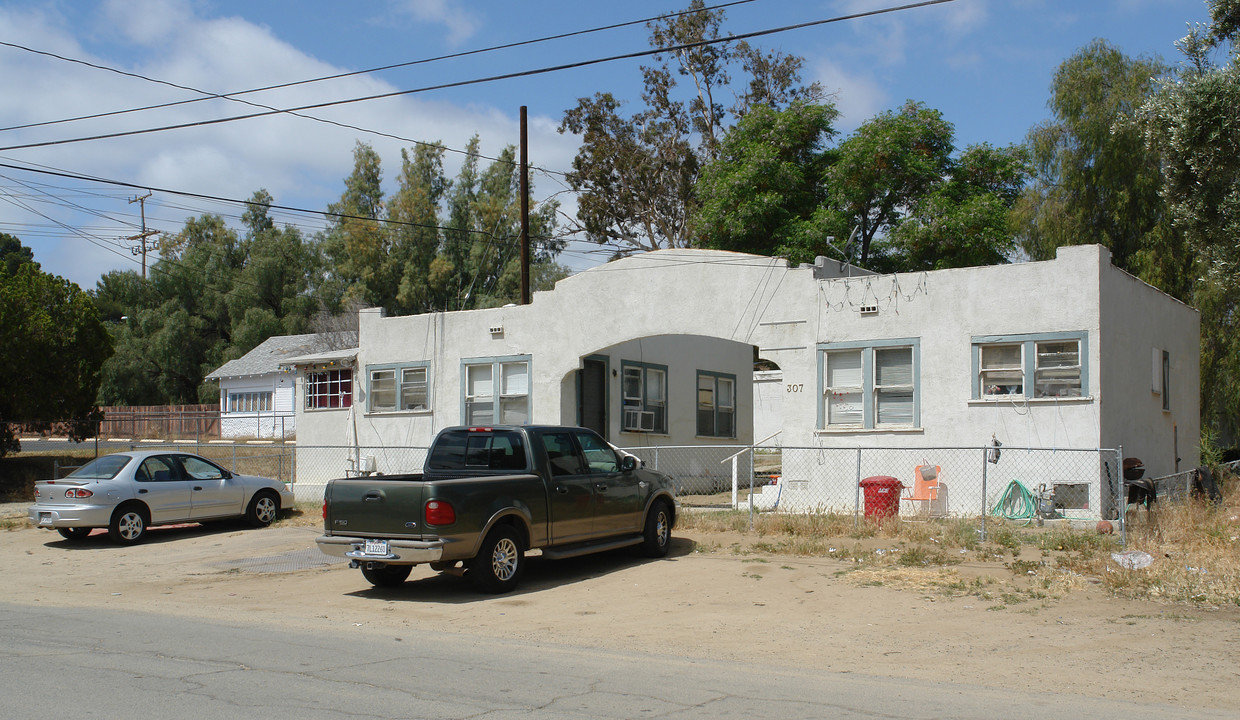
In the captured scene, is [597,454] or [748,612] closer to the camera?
[748,612]

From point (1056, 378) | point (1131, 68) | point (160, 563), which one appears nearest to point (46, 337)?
point (160, 563)

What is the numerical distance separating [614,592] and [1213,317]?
22.3 metres

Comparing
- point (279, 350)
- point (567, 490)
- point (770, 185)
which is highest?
point (770, 185)

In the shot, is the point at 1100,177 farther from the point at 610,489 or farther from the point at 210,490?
the point at 210,490

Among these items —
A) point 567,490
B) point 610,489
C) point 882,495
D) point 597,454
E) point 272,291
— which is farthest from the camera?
point 272,291

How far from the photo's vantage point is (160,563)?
15055 mm

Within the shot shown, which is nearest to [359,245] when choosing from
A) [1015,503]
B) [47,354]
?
[47,354]

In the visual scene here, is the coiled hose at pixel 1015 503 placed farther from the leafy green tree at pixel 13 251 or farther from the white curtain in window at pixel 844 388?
the leafy green tree at pixel 13 251

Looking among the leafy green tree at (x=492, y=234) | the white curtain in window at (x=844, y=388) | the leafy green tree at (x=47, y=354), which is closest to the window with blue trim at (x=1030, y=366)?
the white curtain in window at (x=844, y=388)

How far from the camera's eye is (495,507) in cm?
1125

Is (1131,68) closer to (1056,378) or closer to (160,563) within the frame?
(1056,378)

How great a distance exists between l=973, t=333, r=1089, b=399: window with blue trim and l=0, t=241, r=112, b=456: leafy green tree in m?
24.6

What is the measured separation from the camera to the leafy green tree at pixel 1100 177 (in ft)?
89.9

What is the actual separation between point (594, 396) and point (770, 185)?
526 inches
